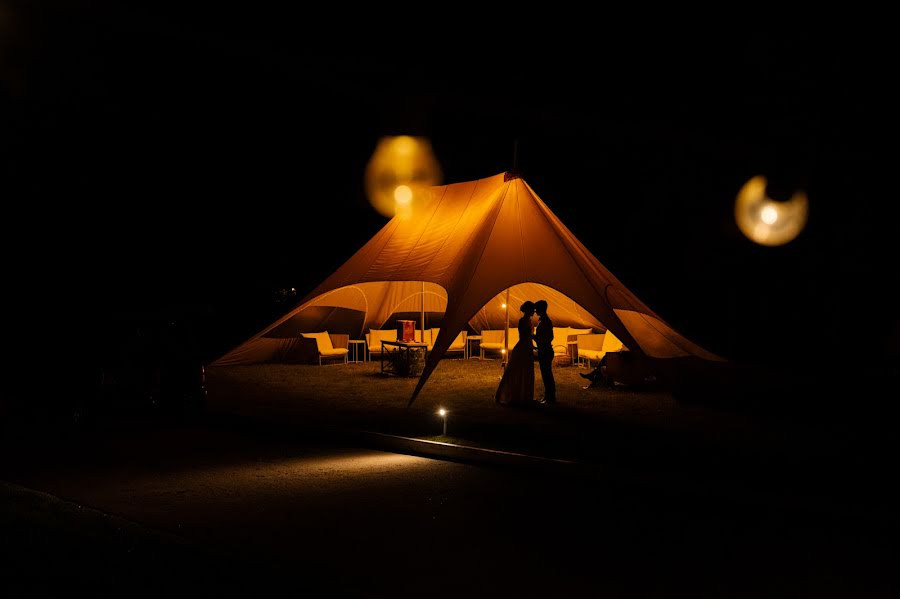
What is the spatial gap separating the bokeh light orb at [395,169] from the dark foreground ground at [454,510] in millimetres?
15189

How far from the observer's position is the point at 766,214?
64.1 ft

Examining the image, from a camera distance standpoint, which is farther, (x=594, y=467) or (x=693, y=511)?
(x=594, y=467)

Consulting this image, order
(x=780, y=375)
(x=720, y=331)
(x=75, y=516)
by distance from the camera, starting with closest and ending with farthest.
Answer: (x=75, y=516) → (x=780, y=375) → (x=720, y=331)

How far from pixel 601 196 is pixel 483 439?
18472 millimetres

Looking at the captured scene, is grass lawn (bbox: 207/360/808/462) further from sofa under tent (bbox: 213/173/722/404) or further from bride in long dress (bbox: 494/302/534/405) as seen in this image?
sofa under tent (bbox: 213/173/722/404)

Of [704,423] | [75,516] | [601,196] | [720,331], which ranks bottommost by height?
[75,516]

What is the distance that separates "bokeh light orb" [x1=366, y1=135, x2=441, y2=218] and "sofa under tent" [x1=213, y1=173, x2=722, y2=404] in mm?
8261

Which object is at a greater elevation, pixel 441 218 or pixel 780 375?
pixel 441 218

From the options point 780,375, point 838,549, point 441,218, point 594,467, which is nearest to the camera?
point 838,549

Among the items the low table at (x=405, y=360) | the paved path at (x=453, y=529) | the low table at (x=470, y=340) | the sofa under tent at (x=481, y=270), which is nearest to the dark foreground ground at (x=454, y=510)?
the paved path at (x=453, y=529)

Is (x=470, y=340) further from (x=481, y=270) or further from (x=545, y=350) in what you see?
(x=545, y=350)

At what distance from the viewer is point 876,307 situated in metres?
17.7

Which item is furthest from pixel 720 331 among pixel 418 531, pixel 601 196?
pixel 418 531

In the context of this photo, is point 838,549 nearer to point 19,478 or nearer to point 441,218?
point 19,478
